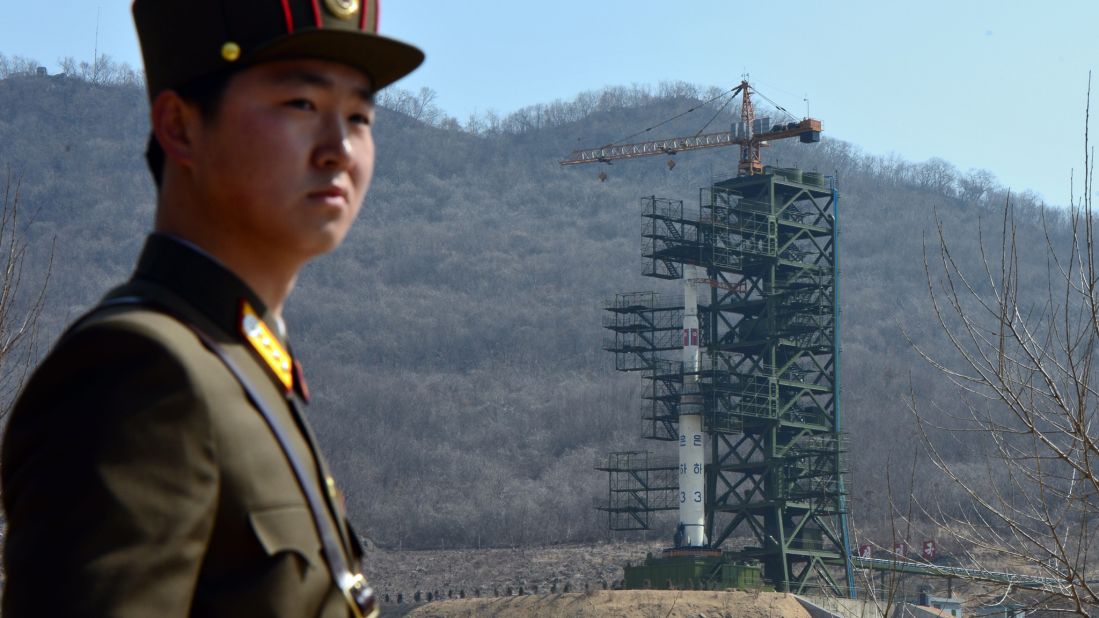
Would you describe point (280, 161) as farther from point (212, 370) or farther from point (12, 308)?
A: point (12, 308)

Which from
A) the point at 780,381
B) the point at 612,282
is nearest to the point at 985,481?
the point at 780,381

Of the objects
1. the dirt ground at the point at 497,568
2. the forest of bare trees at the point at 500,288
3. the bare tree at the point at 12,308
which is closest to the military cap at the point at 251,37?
the bare tree at the point at 12,308

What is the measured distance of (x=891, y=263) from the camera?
15562cm

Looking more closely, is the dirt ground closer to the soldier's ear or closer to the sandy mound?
the sandy mound

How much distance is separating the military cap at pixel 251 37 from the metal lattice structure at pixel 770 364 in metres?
56.9

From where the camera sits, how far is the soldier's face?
8.68ft

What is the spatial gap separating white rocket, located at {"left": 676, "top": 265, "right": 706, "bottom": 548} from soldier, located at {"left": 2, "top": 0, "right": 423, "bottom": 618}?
56.9 meters

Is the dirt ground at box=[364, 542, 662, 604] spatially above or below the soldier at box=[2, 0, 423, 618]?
below

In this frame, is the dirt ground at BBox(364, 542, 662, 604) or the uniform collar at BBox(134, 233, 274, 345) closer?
the uniform collar at BBox(134, 233, 274, 345)

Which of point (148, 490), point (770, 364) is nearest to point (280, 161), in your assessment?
point (148, 490)

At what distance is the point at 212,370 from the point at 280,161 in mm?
452

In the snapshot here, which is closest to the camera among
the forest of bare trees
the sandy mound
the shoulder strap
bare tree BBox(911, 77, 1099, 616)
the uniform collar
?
the shoulder strap

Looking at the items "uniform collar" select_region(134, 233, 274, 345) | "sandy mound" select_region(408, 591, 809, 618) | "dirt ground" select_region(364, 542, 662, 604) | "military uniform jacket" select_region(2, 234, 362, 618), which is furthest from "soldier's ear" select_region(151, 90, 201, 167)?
"dirt ground" select_region(364, 542, 662, 604)

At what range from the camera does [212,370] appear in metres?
2.35
